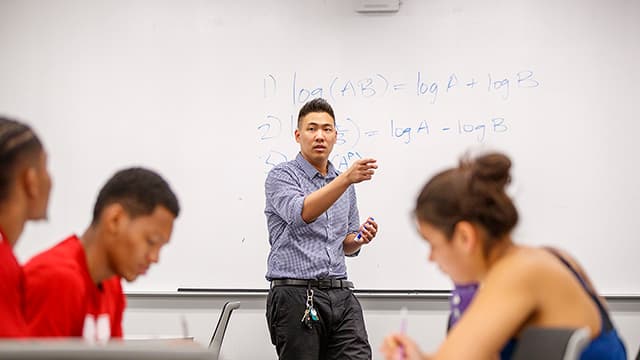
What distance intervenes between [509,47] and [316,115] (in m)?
1.04

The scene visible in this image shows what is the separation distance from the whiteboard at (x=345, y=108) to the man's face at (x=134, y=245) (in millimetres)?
1847

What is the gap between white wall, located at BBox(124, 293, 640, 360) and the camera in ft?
11.0

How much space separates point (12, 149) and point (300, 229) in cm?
162

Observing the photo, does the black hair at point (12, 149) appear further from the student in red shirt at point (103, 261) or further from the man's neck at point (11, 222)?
the student in red shirt at point (103, 261)

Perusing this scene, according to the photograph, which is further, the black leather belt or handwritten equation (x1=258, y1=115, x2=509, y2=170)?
handwritten equation (x1=258, y1=115, x2=509, y2=170)

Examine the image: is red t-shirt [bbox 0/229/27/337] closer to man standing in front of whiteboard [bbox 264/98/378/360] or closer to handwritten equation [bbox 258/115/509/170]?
man standing in front of whiteboard [bbox 264/98/378/360]

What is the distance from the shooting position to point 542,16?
11.5ft

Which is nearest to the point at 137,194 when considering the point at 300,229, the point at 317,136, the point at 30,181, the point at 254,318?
the point at 30,181

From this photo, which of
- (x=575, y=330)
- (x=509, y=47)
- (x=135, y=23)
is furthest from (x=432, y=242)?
(x=135, y=23)

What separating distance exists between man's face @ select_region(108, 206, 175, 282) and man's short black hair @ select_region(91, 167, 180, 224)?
2cm

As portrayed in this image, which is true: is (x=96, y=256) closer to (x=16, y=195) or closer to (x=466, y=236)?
(x=16, y=195)

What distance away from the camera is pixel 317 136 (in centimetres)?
301

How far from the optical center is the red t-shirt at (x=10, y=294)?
129 centimetres

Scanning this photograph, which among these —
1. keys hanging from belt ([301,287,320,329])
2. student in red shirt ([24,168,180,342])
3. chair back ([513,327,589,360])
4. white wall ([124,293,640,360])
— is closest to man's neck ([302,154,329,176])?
keys hanging from belt ([301,287,320,329])
